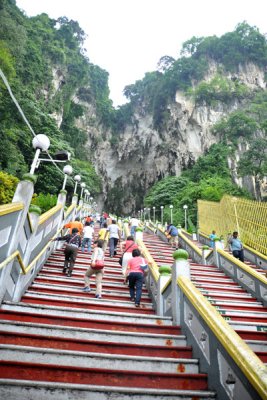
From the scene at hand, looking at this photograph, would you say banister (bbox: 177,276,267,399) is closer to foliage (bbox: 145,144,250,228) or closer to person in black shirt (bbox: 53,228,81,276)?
person in black shirt (bbox: 53,228,81,276)

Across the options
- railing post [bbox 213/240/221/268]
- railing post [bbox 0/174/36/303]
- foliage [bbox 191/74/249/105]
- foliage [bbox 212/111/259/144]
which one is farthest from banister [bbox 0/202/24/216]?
foliage [bbox 191/74/249/105]

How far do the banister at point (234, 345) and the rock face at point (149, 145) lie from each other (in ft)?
104

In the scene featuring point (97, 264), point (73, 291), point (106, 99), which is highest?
point (106, 99)

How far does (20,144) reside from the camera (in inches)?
808

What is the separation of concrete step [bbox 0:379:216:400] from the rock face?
108 ft

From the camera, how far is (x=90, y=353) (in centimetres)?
307

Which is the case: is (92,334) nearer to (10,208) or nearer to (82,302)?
(82,302)

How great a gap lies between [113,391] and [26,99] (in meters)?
23.0

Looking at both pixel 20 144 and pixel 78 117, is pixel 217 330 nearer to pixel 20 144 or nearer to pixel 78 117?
pixel 20 144

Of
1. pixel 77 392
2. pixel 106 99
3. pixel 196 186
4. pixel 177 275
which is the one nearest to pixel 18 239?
pixel 77 392

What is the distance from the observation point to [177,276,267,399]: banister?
2.12 meters

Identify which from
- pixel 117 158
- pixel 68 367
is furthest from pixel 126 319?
pixel 117 158

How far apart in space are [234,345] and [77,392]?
1.50 meters

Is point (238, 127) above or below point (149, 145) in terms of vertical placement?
below
